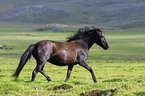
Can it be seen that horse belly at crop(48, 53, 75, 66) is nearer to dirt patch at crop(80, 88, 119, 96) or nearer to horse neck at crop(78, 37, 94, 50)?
horse neck at crop(78, 37, 94, 50)

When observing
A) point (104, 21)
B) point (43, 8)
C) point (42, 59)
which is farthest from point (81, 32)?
point (43, 8)

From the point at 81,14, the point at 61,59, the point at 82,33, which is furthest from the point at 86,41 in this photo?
the point at 81,14

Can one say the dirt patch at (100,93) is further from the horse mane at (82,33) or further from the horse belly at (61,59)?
the horse mane at (82,33)

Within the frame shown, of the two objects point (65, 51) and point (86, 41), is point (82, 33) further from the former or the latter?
point (65, 51)

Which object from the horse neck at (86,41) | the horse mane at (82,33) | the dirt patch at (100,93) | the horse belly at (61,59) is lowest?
the dirt patch at (100,93)

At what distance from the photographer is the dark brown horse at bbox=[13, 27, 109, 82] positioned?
8.70 metres

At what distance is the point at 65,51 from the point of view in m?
9.15

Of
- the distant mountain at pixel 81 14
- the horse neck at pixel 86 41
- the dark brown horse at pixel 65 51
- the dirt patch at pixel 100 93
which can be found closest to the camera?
the dirt patch at pixel 100 93

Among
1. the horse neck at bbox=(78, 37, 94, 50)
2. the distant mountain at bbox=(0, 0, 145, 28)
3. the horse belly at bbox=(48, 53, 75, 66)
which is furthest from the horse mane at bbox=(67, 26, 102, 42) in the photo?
the distant mountain at bbox=(0, 0, 145, 28)

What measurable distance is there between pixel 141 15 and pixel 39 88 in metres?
113

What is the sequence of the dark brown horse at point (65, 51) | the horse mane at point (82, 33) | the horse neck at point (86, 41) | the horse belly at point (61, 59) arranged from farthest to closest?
the horse mane at point (82, 33) → the horse neck at point (86, 41) → the horse belly at point (61, 59) → the dark brown horse at point (65, 51)

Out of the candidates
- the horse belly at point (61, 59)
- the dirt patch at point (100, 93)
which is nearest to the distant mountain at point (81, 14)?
the horse belly at point (61, 59)

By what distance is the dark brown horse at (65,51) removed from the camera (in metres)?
8.70

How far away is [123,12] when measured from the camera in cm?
12444
